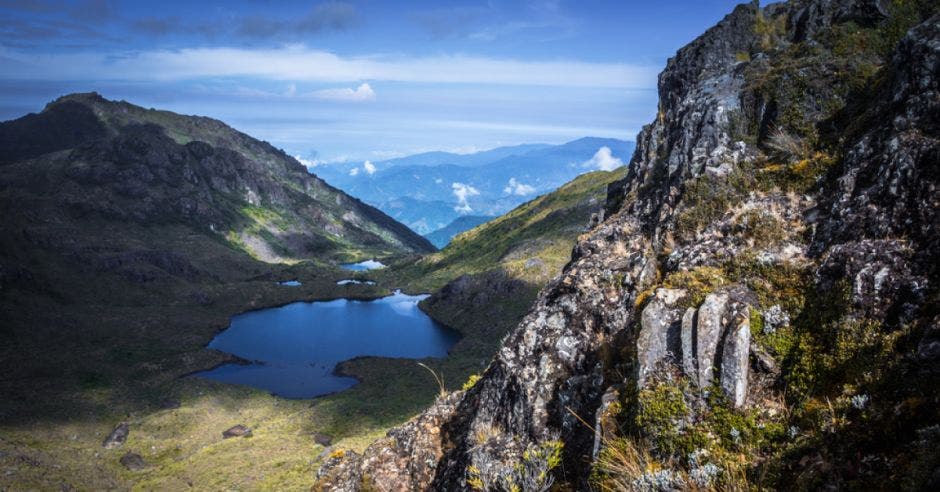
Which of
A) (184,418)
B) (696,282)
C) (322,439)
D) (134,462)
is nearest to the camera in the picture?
(696,282)

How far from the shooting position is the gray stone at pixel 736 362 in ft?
27.2

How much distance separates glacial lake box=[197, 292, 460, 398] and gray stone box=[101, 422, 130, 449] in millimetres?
24667

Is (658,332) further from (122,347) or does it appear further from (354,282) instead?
(354,282)

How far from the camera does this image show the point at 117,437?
2274 inches

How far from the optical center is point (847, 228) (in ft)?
30.3

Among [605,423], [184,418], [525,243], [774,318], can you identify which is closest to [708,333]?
[774,318]

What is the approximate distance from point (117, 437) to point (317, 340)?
56539 mm

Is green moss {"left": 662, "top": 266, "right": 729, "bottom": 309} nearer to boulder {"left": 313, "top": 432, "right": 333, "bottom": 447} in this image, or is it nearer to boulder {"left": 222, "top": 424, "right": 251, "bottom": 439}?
boulder {"left": 313, "top": 432, "right": 333, "bottom": 447}

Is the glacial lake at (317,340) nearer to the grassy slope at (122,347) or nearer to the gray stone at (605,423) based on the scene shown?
the grassy slope at (122,347)

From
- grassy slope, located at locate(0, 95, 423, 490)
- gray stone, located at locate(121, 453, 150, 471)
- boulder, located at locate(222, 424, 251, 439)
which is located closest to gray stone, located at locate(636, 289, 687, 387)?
grassy slope, located at locate(0, 95, 423, 490)

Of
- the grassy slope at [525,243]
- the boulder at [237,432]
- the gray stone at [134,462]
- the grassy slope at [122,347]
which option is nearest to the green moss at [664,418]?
the grassy slope at [122,347]

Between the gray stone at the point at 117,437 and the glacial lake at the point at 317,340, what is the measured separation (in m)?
24.7

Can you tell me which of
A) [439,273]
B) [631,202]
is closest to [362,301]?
[439,273]

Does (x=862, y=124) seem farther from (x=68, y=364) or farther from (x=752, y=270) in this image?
(x=68, y=364)
